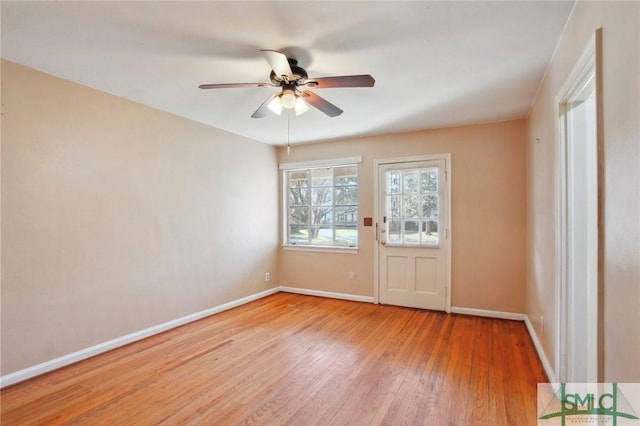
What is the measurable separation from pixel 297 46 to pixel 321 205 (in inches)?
122

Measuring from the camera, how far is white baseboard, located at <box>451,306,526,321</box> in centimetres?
375

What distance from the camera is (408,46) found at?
7.07ft

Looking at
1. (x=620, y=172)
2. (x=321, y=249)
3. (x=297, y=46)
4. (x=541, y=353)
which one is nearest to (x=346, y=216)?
(x=321, y=249)

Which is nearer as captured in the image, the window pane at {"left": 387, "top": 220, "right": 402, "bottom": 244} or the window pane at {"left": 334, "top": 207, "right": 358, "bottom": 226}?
the window pane at {"left": 387, "top": 220, "right": 402, "bottom": 244}

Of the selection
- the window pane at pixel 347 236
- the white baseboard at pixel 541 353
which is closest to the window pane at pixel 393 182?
the window pane at pixel 347 236

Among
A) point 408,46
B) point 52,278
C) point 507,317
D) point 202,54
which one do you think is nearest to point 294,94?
point 202,54

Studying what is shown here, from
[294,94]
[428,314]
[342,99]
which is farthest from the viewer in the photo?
[428,314]

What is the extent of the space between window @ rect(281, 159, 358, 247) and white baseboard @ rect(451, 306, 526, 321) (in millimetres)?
1634

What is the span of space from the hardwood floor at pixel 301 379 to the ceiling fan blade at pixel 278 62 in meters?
2.27

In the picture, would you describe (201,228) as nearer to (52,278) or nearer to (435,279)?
(52,278)

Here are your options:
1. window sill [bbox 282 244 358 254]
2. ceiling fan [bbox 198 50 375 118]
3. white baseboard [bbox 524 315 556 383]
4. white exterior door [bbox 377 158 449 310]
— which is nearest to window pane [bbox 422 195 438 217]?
white exterior door [bbox 377 158 449 310]

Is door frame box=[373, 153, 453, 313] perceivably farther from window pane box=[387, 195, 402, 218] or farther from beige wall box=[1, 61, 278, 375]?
beige wall box=[1, 61, 278, 375]

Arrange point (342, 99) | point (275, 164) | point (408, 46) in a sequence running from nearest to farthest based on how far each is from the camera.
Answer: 1. point (408, 46)
2. point (342, 99)
3. point (275, 164)

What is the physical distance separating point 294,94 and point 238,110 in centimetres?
132
